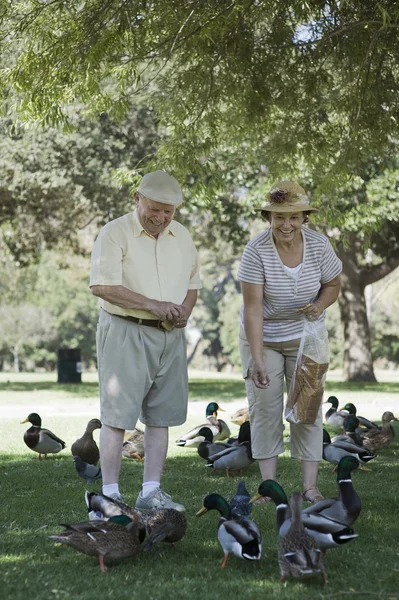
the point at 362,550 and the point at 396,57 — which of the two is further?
the point at 396,57

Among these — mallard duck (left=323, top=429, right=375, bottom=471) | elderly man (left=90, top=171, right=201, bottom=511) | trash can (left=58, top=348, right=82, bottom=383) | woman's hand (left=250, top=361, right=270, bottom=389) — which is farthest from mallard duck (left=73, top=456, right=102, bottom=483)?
trash can (left=58, top=348, right=82, bottom=383)

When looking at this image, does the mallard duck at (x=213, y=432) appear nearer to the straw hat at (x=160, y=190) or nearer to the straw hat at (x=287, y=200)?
the straw hat at (x=287, y=200)

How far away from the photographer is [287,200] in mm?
6758

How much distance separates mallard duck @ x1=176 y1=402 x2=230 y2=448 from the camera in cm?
1069

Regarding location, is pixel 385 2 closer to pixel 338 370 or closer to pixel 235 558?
pixel 235 558

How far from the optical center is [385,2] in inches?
294

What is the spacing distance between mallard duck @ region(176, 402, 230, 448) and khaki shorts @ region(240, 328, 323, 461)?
3619 mm

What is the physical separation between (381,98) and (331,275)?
381 centimetres

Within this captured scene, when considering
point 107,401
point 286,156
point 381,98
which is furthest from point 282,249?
point 286,156

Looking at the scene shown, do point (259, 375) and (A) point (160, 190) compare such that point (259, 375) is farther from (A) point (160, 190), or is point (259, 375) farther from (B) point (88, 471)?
(B) point (88, 471)

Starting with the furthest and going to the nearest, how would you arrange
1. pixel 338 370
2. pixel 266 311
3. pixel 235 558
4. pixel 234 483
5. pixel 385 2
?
pixel 338 370, pixel 234 483, pixel 385 2, pixel 266 311, pixel 235 558

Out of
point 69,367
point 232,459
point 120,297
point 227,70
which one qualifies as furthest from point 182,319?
point 69,367

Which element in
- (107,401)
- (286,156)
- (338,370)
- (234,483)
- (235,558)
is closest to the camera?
(235,558)

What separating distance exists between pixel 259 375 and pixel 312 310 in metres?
0.64
